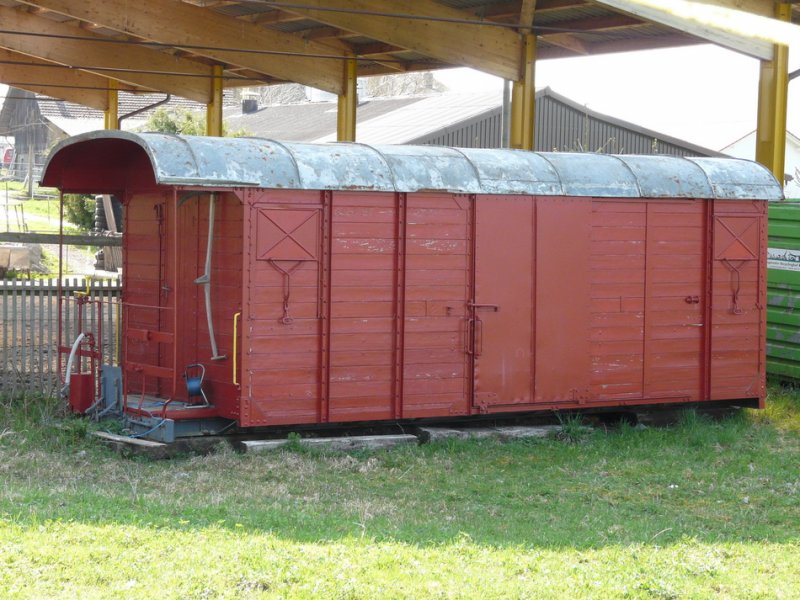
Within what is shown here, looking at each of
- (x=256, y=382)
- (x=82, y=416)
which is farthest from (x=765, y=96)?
(x=82, y=416)

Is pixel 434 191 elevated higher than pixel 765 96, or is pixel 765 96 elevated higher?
pixel 765 96

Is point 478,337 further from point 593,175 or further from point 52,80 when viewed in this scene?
point 52,80

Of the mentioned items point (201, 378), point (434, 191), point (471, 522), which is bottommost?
point (471, 522)

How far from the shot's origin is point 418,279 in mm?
11492

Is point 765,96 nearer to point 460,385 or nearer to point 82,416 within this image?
point 460,385

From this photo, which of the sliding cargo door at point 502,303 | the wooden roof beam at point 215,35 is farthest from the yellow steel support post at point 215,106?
the sliding cargo door at point 502,303

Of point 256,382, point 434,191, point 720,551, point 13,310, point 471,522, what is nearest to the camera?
point 720,551

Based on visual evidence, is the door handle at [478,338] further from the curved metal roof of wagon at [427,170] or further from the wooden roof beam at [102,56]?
the wooden roof beam at [102,56]

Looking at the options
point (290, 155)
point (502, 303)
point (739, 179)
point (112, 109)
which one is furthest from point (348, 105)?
point (290, 155)

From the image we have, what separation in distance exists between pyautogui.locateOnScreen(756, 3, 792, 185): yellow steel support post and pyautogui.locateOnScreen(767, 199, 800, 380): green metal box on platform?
2.36 feet

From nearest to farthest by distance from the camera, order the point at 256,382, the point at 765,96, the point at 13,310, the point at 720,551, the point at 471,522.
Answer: the point at 720,551 → the point at 471,522 → the point at 256,382 → the point at 13,310 → the point at 765,96

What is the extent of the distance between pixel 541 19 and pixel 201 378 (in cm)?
827

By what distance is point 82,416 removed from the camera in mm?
12047

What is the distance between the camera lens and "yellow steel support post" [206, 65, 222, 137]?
20.6 m
